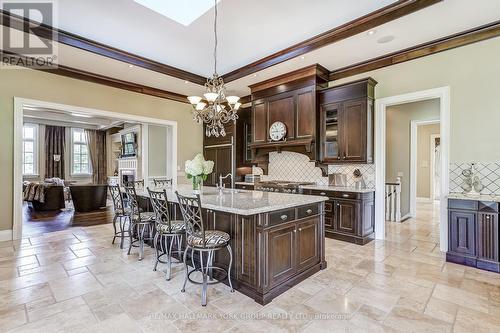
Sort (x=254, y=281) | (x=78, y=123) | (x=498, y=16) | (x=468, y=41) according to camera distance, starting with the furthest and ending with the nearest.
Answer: (x=78, y=123)
(x=468, y=41)
(x=498, y=16)
(x=254, y=281)

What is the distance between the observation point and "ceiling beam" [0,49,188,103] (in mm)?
4406

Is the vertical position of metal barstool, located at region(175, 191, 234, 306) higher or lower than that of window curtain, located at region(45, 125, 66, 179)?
lower

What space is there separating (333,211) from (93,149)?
10481 millimetres

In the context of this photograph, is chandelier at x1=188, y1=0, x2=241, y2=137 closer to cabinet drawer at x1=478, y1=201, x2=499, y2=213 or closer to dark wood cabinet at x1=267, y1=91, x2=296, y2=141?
dark wood cabinet at x1=267, y1=91, x2=296, y2=141

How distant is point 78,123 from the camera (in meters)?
10.5

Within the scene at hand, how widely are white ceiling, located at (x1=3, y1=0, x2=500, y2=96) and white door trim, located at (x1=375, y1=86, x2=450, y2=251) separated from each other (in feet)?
2.59

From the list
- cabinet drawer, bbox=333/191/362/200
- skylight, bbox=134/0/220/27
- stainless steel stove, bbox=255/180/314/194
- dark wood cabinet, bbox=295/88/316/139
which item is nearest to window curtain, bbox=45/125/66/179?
stainless steel stove, bbox=255/180/314/194

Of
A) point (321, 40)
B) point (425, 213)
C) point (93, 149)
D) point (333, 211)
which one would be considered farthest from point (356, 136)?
point (93, 149)

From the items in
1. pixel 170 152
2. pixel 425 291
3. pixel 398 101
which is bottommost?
pixel 425 291

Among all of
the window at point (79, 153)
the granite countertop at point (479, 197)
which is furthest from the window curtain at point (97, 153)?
the granite countertop at point (479, 197)

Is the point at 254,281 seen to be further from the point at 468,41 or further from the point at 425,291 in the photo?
the point at 468,41

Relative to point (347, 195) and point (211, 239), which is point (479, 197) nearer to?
point (347, 195)

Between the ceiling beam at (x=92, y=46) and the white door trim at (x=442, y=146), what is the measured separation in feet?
12.6

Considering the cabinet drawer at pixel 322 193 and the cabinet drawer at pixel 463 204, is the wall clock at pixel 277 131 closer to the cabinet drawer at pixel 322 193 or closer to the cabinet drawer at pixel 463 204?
the cabinet drawer at pixel 322 193
